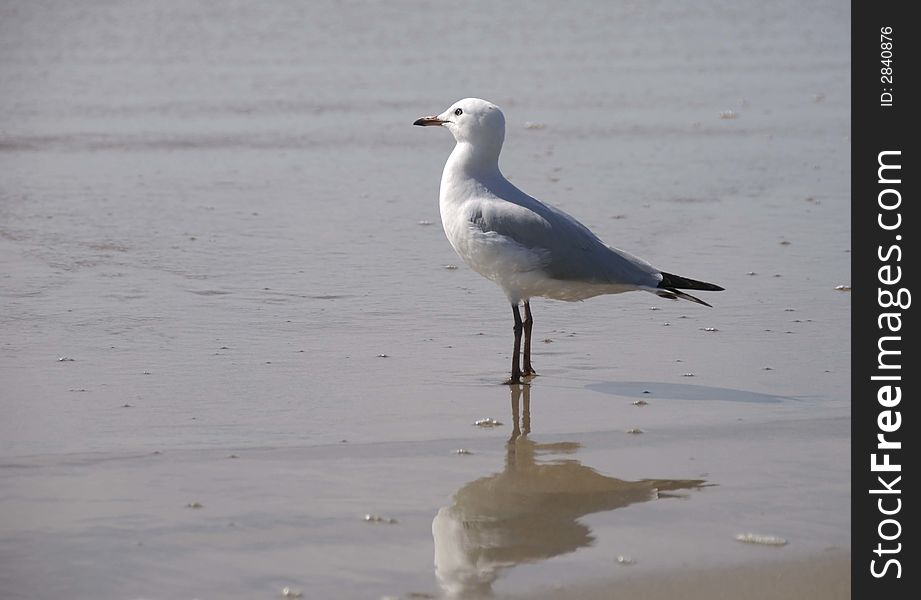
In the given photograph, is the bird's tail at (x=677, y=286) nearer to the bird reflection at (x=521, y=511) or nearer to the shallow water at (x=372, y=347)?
the shallow water at (x=372, y=347)

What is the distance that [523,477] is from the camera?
4.56m

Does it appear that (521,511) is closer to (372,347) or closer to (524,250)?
(524,250)

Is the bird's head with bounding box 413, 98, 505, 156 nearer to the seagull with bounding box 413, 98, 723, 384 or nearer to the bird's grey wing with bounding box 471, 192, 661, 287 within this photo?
the seagull with bounding box 413, 98, 723, 384

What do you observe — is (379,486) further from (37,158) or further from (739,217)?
(37,158)

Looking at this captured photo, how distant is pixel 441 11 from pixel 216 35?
454cm

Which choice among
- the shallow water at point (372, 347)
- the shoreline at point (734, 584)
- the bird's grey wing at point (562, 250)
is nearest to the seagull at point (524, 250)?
the bird's grey wing at point (562, 250)

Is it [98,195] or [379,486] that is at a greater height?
[98,195]

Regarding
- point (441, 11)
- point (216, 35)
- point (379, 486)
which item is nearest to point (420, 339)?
point (379, 486)

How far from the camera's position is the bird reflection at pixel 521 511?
3787 mm

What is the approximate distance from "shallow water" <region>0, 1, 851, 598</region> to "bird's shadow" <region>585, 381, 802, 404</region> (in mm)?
20

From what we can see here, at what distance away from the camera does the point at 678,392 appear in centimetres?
564

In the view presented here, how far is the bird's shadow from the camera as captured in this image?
555 cm

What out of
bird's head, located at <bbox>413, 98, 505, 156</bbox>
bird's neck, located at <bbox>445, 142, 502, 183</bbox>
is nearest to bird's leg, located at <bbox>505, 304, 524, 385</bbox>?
bird's neck, located at <bbox>445, 142, 502, 183</bbox>

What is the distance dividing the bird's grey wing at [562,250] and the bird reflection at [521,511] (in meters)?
1.09
